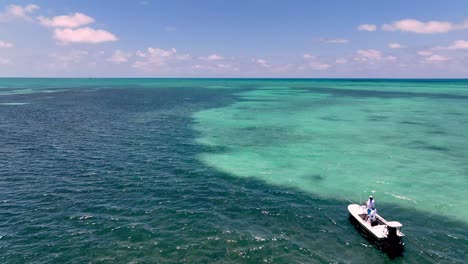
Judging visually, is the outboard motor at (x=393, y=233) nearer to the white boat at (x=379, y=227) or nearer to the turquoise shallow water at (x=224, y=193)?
the white boat at (x=379, y=227)

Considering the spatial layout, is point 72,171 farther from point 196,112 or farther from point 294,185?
point 196,112

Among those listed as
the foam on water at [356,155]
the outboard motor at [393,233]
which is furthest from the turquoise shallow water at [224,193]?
the outboard motor at [393,233]

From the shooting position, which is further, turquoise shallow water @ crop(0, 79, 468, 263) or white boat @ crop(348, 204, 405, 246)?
turquoise shallow water @ crop(0, 79, 468, 263)

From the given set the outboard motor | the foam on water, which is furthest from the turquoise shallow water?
the outboard motor

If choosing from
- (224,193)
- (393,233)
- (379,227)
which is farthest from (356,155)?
(393,233)

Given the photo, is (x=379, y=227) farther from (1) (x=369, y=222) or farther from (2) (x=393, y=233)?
(2) (x=393, y=233)

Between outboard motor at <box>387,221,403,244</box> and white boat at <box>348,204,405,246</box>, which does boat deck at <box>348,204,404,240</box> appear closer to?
white boat at <box>348,204,405,246</box>
